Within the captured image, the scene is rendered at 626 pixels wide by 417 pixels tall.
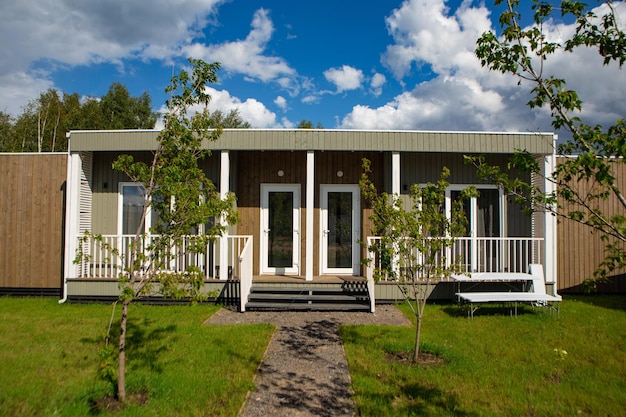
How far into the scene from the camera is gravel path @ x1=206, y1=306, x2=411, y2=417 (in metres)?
3.64

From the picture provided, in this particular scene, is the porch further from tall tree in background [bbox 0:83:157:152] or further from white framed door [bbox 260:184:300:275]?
tall tree in background [bbox 0:83:157:152]

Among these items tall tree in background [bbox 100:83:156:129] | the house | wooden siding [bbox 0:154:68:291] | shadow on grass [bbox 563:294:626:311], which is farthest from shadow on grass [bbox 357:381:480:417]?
tall tree in background [bbox 100:83:156:129]

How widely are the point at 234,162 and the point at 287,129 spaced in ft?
5.39

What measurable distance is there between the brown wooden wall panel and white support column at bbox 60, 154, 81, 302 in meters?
10.1

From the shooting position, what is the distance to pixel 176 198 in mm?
3979

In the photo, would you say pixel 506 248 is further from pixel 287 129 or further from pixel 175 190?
pixel 175 190

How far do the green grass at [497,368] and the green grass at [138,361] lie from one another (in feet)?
4.39

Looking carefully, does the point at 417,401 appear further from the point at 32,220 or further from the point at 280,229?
the point at 32,220

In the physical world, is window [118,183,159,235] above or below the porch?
above

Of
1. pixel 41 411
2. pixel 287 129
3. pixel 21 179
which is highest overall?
pixel 287 129

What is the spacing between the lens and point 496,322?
652 cm

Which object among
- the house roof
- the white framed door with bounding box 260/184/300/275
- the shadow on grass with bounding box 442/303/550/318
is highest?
the house roof

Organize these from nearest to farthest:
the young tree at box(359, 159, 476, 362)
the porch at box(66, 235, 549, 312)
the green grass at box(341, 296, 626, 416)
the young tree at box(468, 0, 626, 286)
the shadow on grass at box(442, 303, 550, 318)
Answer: the young tree at box(468, 0, 626, 286), the green grass at box(341, 296, 626, 416), the young tree at box(359, 159, 476, 362), the shadow on grass at box(442, 303, 550, 318), the porch at box(66, 235, 549, 312)

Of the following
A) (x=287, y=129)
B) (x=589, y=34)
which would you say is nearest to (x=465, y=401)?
(x=589, y=34)
